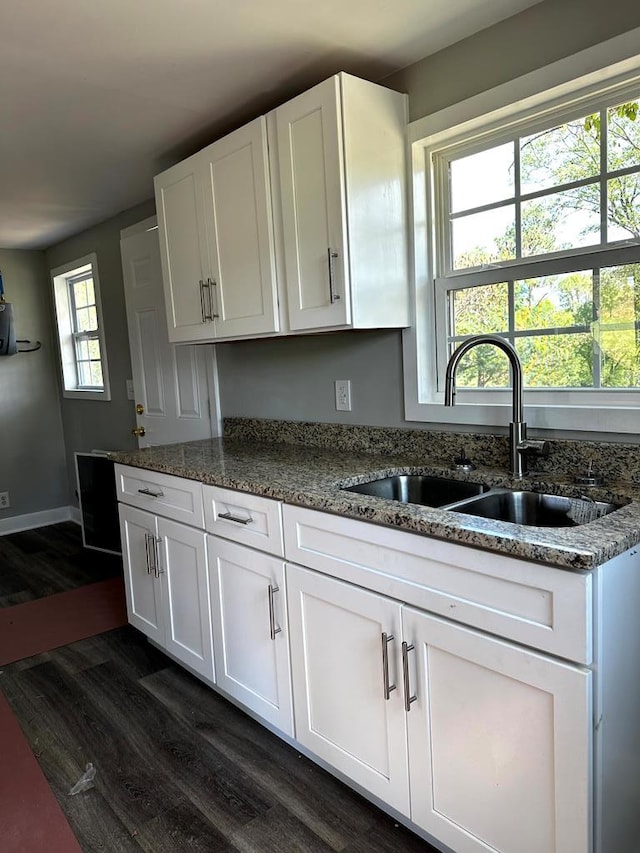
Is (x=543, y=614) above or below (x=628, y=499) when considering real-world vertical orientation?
below

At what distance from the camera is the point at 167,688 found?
242 cm

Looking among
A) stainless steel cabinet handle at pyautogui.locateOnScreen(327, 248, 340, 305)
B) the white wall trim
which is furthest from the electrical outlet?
the white wall trim

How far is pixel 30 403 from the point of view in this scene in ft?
16.1

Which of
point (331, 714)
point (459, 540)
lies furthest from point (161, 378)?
point (459, 540)

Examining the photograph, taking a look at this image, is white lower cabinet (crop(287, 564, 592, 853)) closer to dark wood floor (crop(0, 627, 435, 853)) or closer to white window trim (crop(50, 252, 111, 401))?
dark wood floor (crop(0, 627, 435, 853))

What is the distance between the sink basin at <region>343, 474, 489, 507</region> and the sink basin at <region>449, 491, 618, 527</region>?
0.57 ft

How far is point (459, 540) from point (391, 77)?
5.54ft

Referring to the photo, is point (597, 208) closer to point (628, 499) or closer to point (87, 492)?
point (628, 499)

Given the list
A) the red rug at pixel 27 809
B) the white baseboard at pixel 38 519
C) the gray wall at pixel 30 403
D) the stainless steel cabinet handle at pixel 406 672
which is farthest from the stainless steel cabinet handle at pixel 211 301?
the white baseboard at pixel 38 519

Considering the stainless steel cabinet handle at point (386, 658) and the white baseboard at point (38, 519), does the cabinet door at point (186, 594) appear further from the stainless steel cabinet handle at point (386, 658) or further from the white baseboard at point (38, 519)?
the white baseboard at point (38, 519)

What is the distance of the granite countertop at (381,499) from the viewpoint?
1.18 metres

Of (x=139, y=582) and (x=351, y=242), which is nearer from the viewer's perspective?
→ (x=351, y=242)

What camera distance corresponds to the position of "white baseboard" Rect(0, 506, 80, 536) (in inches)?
190

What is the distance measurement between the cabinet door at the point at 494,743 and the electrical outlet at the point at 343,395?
3.73 ft
